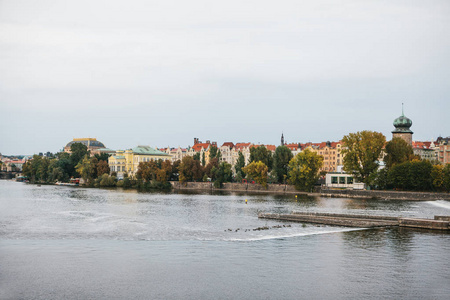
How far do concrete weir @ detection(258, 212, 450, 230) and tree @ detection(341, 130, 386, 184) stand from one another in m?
44.6

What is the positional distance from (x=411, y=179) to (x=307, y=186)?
2089 cm

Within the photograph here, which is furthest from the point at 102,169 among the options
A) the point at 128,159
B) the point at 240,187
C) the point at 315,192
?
the point at 315,192

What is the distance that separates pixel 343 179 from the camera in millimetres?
103688

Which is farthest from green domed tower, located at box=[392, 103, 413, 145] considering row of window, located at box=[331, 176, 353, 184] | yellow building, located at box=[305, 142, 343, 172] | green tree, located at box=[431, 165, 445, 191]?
green tree, located at box=[431, 165, 445, 191]

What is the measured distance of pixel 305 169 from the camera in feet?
316

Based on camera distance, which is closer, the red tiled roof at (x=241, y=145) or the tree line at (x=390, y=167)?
the tree line at (x=390, y=167)

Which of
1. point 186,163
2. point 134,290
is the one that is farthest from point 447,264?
point 186,163

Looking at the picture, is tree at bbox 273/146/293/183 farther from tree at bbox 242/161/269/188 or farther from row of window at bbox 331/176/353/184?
row of window at bbox 331/176/353/184

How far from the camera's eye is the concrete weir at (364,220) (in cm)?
4322

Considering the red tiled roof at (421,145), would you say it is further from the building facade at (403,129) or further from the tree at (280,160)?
the tree at (280,160)

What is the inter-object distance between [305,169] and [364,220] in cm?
4932

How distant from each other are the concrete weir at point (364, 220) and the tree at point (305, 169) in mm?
46045

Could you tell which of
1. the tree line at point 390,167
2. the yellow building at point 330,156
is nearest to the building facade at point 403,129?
the yellow building at point 330,156

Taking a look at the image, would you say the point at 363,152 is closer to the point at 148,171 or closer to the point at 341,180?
the point at 341,180
